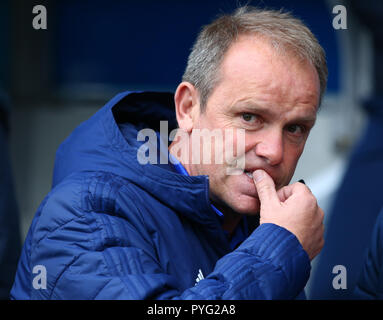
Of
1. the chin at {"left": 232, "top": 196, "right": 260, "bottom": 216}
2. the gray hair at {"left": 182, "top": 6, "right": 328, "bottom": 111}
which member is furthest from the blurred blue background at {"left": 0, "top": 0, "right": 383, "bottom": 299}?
the chin at {"left": 232, "top": 196, "right": 260, "bottom": 216}

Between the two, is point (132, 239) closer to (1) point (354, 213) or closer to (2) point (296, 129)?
(2) point (296, 129)

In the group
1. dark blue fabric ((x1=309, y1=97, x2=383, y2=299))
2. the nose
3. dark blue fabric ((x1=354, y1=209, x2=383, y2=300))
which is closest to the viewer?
the nose

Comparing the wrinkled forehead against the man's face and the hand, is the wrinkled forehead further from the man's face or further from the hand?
the hand

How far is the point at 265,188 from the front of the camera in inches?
56.9

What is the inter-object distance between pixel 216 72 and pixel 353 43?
2938 millimetres

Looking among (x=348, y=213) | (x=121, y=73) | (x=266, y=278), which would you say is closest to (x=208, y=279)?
(x=266, y=278)

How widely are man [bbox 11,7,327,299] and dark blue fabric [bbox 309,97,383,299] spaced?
1.11 m

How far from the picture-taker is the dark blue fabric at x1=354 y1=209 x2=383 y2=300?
5.30 feet

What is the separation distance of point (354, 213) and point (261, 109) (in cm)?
155

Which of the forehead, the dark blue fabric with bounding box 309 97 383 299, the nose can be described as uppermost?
the forehead

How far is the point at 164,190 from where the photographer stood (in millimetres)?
1481

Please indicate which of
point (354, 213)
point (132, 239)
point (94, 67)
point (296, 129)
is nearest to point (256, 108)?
point (296, 129)
